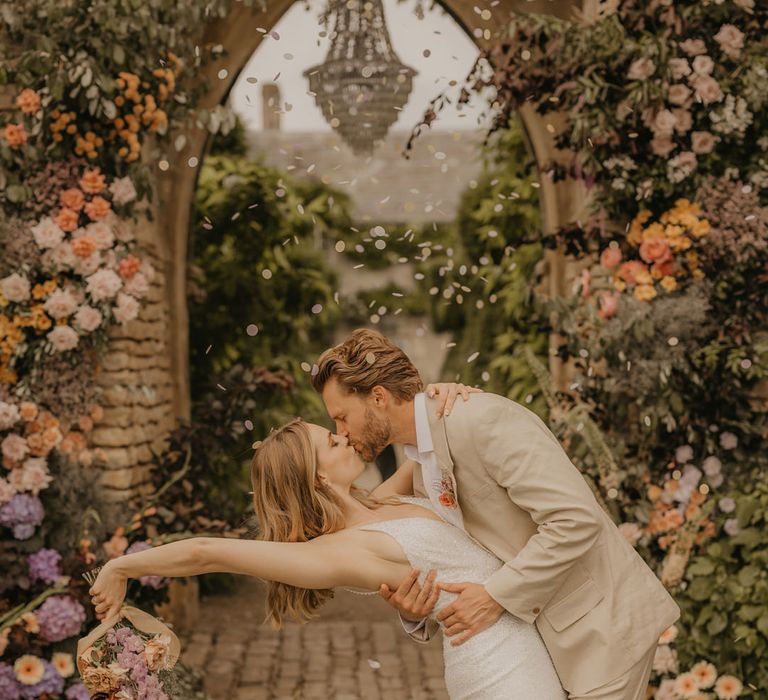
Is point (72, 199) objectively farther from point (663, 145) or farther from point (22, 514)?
point (663, 145)

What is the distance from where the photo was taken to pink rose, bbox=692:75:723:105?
4281 mm

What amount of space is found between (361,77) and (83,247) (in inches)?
67.7

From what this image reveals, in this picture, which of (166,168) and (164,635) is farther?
(166,168)

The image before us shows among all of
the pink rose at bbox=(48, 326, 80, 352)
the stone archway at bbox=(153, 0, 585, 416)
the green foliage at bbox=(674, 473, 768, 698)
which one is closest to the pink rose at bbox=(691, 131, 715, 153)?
the stone archway at bbox=(153, 0, 585, 416)

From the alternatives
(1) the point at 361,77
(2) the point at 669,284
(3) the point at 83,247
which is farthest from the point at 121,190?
(2) the point at 669,284

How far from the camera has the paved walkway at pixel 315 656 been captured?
5.01 metres

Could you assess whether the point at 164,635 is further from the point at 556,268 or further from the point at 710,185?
the point at 556,268

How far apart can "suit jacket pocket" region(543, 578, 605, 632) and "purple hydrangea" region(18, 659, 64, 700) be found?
2.59 metres

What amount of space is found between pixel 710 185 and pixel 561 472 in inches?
102

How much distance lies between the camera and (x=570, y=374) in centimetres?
566

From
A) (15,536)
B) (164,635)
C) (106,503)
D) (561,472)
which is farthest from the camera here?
(106,503)

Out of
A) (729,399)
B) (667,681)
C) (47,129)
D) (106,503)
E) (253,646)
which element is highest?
(47,129)

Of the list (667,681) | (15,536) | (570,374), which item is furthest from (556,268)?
(15,536)

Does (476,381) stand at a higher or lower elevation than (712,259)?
lower
